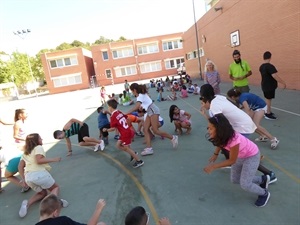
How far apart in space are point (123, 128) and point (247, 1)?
43.9 feet

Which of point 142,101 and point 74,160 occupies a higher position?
point 142,101

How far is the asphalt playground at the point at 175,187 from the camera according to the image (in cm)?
380

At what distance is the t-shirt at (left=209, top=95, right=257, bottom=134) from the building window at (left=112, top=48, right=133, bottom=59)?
4598 cm

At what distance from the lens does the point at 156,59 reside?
49.5 metres

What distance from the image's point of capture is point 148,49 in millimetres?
49438

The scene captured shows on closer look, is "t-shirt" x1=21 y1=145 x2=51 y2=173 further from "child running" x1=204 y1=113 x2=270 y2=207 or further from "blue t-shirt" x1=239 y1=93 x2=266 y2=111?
"blue t-shirt" x1=239 y1=93 x2=266 y2=111

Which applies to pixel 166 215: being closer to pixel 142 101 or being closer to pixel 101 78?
pixel 142 101

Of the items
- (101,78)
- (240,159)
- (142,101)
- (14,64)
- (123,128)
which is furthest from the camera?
(14,64)

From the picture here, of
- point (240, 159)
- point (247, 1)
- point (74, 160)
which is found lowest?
point (74, 160)

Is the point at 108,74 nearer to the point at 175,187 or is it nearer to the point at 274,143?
the point at 274,143

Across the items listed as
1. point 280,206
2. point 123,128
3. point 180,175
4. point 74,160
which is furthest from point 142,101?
point 280,206

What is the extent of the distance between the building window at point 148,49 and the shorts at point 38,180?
45963 mm

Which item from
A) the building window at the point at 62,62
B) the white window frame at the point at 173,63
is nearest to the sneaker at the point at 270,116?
the white window frame at the point at 173,63

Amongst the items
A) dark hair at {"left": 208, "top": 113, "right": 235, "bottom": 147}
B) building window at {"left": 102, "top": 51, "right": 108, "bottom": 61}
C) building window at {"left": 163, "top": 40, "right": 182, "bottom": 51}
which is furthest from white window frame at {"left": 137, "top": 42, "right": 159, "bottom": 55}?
dark hair at {"left": 208, "top": 113, "right": 235, "bottom": 147}
